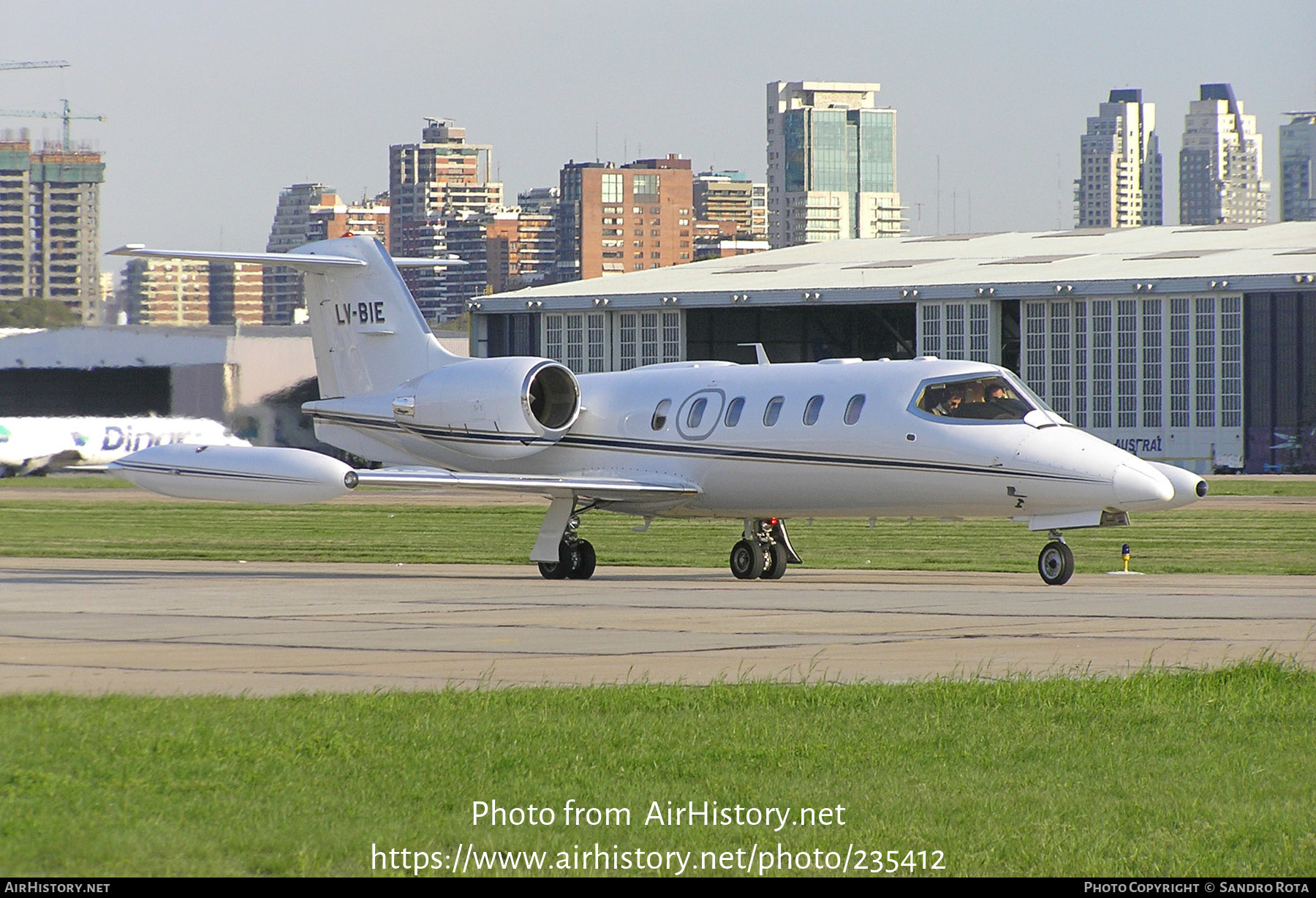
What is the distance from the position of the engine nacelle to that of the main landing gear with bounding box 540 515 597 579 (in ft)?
5.17

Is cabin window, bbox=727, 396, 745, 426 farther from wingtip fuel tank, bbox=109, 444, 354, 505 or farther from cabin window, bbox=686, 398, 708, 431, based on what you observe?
wingtip fuel tank, bbox=109, 444, 354, 505

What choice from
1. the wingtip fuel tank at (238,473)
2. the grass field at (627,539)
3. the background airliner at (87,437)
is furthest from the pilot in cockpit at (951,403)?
the background airliner at (87,437)

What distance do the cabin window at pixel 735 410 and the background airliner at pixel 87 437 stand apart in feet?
A: 102

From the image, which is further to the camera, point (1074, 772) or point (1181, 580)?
point (1181, 580)

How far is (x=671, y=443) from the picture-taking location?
80.7 feet

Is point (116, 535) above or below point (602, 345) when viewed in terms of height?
below

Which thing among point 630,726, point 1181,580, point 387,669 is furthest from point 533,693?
point 1181,580

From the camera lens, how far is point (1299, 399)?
6719cm

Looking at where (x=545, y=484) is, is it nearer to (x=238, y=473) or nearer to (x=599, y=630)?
(x=238, y=473)

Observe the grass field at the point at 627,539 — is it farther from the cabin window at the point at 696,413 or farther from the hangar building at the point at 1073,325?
the hangar building at the point at 1073,325

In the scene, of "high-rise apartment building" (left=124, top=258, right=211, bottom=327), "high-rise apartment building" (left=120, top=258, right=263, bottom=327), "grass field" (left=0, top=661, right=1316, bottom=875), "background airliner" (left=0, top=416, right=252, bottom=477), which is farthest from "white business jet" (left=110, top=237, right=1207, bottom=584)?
"high-rise apartment building" (left=120, top=258, right=263, bottom=327)

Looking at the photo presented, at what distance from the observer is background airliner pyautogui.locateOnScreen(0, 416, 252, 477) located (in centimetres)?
5422

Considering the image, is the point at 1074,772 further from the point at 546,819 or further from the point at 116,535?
the point at 116,535

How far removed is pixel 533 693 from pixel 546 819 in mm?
3318
